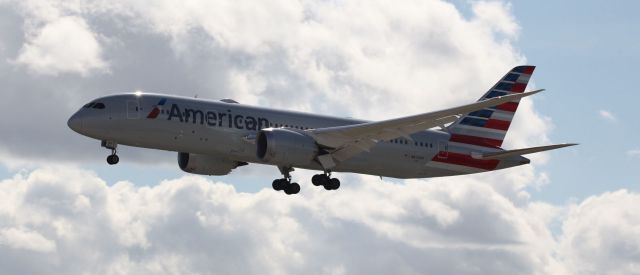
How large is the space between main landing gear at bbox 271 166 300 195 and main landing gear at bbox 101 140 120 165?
945 centimetres

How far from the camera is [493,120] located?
7306 cm

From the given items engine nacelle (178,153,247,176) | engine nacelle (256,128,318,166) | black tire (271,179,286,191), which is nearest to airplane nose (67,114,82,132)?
engine nacelle (256,128,318,166)

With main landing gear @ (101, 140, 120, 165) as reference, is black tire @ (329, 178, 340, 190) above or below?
below

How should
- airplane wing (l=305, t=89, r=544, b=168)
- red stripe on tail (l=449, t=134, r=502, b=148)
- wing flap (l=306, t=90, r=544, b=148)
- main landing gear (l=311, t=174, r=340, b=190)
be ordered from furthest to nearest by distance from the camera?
red stripe on tail (l=449, t=134, r=502, b=148) → main landing gear (l=311, t=174, r=340, b=190) → airplane wing (l=305, t=89, r=544, b=168) → wing flap (l=306, t=90, r=544, b=148)

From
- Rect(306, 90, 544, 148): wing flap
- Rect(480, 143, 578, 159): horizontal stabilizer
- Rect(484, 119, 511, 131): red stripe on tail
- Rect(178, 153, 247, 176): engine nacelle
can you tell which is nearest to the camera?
Rect(306, 90, 544, 148): wing flap

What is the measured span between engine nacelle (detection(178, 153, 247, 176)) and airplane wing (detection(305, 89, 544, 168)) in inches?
300

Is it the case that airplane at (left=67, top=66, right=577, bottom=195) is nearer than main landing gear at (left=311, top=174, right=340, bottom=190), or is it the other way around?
airplane at (left=67, top=66, right=577, bottom=195)

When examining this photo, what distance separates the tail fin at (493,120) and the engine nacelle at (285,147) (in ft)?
37.6

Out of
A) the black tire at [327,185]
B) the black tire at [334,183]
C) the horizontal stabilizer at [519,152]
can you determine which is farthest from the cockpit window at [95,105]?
the horizontal stabilizer at [519,152]

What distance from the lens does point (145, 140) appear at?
6056 cm

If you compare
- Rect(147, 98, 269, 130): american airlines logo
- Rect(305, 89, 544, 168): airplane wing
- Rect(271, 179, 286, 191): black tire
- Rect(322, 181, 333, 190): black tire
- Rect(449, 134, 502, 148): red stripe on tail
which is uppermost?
Rect(449, 134, 502, 148): red stripe on tail

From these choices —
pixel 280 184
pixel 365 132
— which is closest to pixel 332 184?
pixel 280 184

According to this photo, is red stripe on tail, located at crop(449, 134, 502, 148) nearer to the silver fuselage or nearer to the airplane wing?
the silver fuselage

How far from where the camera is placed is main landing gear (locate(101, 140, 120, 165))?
2409 inches
